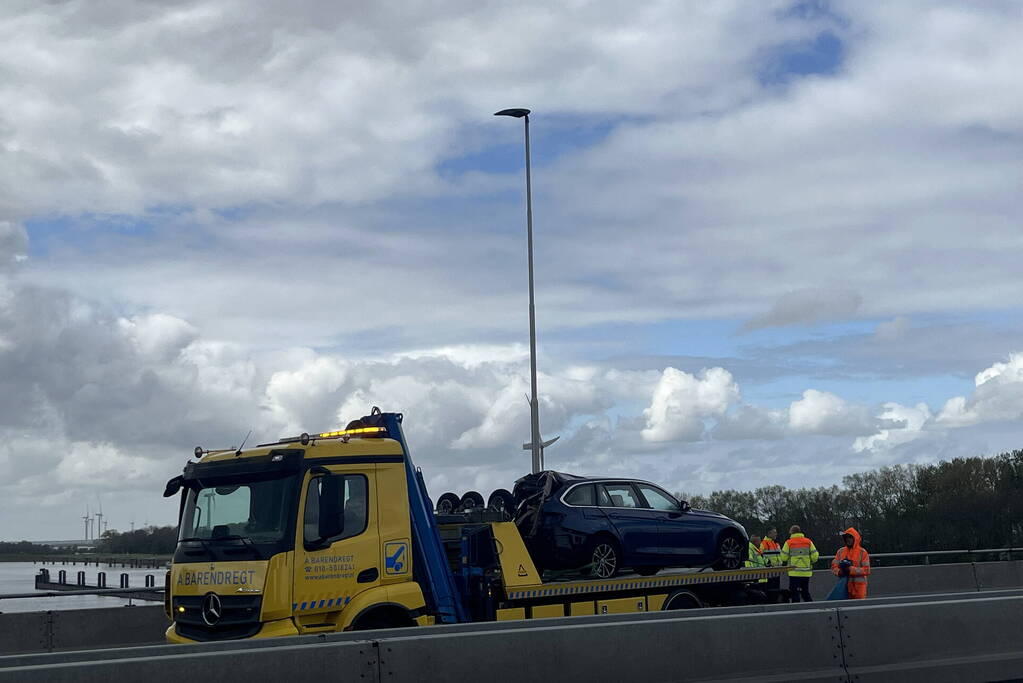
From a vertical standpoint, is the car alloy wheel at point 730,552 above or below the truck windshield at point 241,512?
below

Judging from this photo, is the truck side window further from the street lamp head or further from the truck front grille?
the street lamp head

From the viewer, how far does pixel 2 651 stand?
16828mm

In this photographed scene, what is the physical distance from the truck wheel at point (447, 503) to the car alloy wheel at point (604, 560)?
1.68 meters

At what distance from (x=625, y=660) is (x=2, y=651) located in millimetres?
12197

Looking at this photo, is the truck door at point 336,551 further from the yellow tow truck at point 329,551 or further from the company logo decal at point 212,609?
the company logo decal at point 212,609

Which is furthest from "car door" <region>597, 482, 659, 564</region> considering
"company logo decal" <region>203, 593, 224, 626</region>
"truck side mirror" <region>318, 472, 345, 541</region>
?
"company logo decal" <region>203, 593, 224, 626</region>

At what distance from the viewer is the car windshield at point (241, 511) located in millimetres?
10922

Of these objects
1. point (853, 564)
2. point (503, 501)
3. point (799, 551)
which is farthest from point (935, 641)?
point (799, 551)

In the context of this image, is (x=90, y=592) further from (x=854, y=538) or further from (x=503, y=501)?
(x=854, y=538)

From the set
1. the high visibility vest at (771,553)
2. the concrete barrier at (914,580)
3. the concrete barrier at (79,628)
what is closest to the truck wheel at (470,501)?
the concrete barrier at (79,628)

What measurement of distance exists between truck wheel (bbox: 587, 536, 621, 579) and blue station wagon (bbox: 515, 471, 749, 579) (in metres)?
0.01

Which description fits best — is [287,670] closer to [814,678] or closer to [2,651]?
[814,678]

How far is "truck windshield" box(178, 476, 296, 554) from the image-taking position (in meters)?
10.9

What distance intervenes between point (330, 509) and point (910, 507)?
166ft
